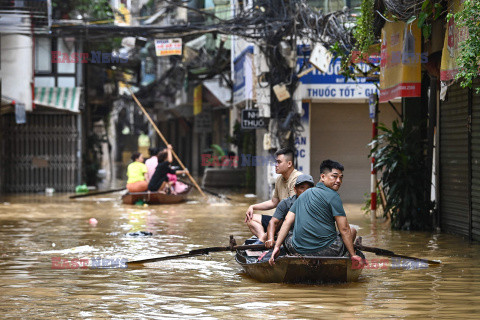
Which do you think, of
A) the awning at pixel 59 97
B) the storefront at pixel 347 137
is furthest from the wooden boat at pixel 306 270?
the awning at pixel 59 97

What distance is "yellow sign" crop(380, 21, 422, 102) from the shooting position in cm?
1332

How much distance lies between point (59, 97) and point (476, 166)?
17.9 m

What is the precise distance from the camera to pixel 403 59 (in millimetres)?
13375

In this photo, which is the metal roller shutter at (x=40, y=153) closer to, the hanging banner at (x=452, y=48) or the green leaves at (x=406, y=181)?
the green leaves at (x=406, y=181)

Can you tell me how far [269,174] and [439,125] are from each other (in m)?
7.50

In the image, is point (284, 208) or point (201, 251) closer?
point (284, 208)

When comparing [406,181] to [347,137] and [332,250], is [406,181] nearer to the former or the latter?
[332,250]

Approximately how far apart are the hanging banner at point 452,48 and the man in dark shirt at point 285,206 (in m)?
2.62

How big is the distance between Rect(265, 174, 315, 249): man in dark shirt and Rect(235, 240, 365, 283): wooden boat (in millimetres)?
361

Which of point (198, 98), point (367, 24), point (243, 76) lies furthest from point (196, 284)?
point (198, 98)

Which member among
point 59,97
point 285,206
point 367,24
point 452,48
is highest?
point 367,24

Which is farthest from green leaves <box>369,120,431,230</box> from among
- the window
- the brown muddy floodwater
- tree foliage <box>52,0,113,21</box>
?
the window

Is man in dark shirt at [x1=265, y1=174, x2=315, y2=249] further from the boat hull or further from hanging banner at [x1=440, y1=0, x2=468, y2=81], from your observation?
hanging banner at [x1=440, y1=0, x2=468, y2=81]

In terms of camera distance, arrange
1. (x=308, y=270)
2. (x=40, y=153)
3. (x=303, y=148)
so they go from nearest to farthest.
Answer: (x=308, y=270), (x=303, y=148), (x=40, y=153)
